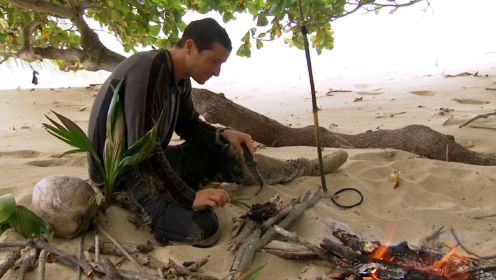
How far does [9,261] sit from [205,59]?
1.22 meters

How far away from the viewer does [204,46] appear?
2176mm

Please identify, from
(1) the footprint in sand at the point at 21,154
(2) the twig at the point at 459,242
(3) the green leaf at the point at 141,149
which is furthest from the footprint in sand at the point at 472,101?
(1) the footprint in sand at the point at 21,154

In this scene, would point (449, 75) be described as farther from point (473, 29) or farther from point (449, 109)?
point (473, 29)

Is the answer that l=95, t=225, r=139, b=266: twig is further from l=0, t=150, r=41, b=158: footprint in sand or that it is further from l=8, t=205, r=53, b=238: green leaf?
l=0, t=150, r=41, b=158: footprint in sand

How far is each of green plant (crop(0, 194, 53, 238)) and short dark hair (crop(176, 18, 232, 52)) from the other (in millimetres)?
1053

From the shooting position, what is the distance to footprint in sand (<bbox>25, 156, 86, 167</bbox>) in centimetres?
309

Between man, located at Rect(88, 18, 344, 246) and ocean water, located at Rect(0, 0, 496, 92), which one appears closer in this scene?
man, located at Rect(88, 18, 344, 246)

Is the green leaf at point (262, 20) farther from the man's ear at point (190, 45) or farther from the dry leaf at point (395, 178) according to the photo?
the dry leaf at point (395, 178)

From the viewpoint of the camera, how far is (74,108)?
20.6 ft

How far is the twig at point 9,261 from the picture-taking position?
165 centimetres

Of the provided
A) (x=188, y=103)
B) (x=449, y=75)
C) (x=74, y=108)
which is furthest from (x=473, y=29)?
(x=188, y=103)

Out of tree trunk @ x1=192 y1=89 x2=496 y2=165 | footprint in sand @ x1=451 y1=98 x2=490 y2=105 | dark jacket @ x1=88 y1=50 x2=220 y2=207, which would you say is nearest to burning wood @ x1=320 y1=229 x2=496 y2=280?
dark jacket @ x1=88 y1=50 x2=220 y2=207

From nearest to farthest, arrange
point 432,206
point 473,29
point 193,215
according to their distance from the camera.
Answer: point 193,215 < point 432,206 < point 473,29

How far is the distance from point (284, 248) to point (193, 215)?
1.49ft
